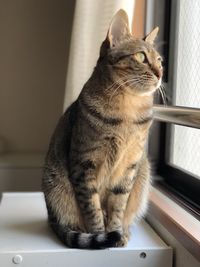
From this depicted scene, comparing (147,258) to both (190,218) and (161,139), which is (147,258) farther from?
(161,139)

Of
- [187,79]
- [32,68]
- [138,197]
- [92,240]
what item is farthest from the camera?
[32,68]

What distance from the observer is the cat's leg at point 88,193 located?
1020 millimetres

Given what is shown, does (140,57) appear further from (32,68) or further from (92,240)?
(32,68)

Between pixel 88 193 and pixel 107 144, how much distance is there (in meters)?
0.13

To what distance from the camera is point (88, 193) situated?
1025 mm

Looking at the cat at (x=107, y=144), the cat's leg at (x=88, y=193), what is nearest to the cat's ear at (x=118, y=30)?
the cat at (x=107, y=144)

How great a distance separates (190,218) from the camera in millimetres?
1072

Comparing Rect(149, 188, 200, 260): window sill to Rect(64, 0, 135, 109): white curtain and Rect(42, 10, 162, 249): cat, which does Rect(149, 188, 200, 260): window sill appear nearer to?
Rect(42, 10, 162, 249): cat

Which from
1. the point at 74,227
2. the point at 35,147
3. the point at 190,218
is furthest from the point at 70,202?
the point at 35,147

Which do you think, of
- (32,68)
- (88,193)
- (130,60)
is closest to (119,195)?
(88,193)

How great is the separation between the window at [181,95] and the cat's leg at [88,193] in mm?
337

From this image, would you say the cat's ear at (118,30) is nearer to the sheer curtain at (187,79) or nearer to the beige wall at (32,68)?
the sheer curtain at (187,79)

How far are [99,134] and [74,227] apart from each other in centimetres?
26

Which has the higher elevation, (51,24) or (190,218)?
(51,24)
